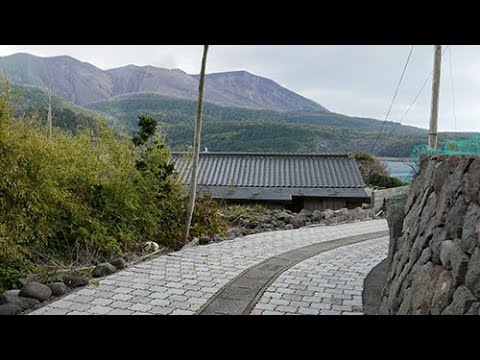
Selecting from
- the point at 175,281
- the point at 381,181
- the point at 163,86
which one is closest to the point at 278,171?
the point at 381,181

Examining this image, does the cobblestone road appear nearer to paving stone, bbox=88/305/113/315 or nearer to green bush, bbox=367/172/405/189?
paving stone, bbox=88/305/113/315

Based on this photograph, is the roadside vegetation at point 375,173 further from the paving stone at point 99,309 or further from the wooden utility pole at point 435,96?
the paving stone at point 99,309

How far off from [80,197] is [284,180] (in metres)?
7.20

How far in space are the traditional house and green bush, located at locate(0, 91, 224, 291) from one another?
11.1 feet

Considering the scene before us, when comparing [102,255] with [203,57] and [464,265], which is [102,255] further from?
[464,265]

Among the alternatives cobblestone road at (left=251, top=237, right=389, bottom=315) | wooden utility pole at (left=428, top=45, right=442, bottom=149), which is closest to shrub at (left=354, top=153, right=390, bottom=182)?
wooden utility pole at (left=428, top=45, right=442, bottom=149)

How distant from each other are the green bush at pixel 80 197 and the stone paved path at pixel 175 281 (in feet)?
1.80

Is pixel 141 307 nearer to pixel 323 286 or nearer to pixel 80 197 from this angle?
pixel 323 286

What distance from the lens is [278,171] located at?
1134cm

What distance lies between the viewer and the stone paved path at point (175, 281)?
300cm

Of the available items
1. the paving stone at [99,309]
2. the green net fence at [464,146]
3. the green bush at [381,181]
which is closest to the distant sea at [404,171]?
the green net fence at [464,146]

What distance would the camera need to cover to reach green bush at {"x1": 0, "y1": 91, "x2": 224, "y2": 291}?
128 inches
